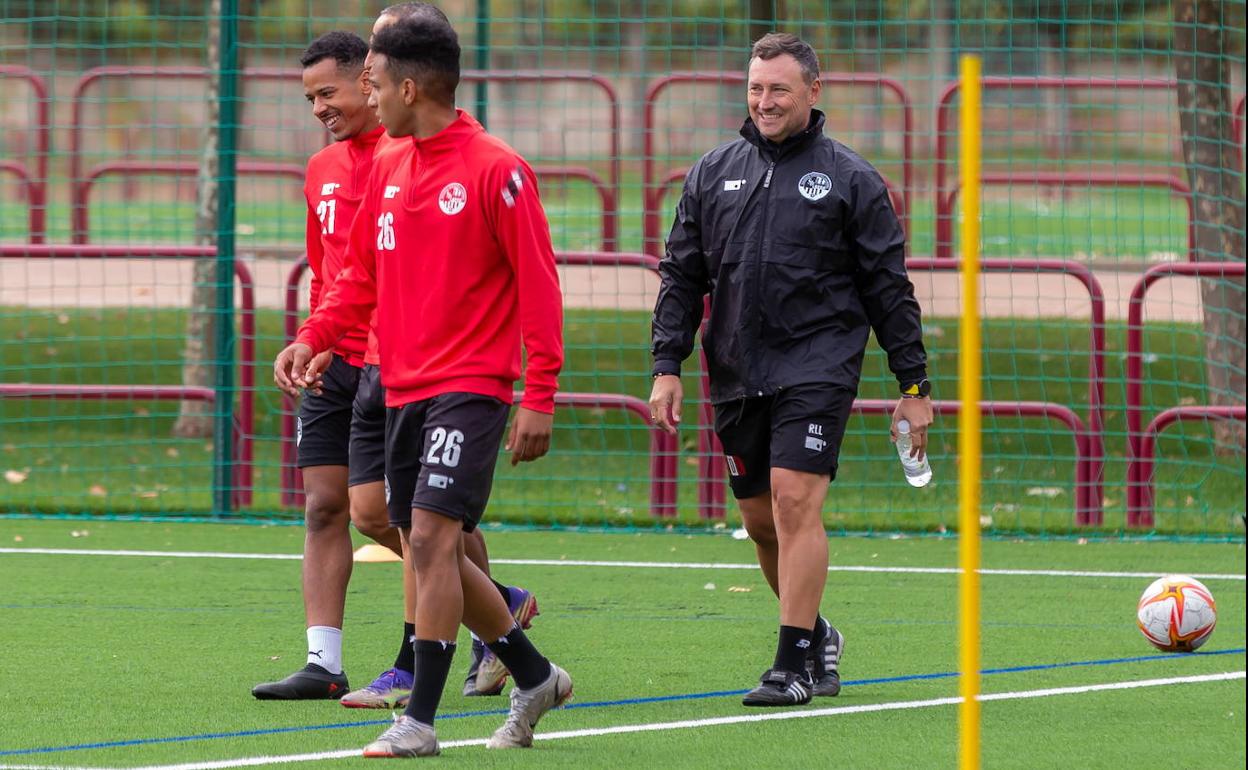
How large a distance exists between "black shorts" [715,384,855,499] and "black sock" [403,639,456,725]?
141 centimetres

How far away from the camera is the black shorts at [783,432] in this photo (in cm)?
624

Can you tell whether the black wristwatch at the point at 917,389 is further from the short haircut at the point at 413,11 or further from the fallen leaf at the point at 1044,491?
the fallen leaf at the point at 1044,491

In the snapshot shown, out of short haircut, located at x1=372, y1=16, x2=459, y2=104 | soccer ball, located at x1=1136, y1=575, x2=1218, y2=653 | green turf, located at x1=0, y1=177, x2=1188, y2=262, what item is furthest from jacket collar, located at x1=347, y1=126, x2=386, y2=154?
green turf, located at x1=0, y1=177, x2=1188, y2=262

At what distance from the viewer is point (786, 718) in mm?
5973

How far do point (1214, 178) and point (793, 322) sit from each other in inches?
241

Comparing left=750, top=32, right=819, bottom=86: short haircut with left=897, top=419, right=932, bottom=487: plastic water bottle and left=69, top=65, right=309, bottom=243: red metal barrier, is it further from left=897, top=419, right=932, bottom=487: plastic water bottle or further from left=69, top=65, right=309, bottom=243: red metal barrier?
left=69, top=65, right=309, bottom=243: red metal barrier

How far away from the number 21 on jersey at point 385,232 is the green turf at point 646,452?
5.21m

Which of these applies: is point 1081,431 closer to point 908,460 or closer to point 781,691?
point 908,460

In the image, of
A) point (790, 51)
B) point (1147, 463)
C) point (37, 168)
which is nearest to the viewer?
point (790, 51)

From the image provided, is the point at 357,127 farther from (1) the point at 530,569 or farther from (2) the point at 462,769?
(1) the point at 530,569

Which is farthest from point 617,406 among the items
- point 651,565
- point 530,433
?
point 530,433

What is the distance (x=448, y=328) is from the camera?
5352mm

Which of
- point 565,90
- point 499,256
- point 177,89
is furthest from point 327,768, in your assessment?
point 177,89

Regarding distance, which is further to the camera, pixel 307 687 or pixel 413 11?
pixel 307 687
